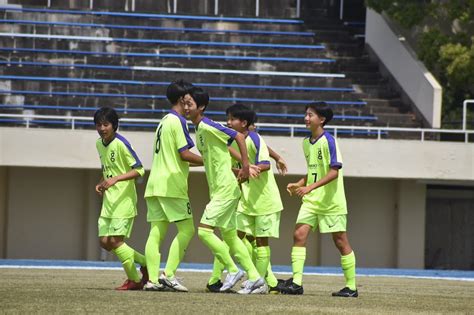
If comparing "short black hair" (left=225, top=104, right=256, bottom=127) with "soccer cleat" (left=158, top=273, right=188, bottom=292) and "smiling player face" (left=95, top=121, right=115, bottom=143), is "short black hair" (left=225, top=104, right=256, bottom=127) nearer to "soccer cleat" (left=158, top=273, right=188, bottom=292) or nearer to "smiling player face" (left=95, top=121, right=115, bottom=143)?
"smiling player face" (left=95, top=121, right=115, bottom=143)

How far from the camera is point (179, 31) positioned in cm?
2966

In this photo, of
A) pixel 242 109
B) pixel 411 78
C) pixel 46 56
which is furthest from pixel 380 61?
pixel 242 109

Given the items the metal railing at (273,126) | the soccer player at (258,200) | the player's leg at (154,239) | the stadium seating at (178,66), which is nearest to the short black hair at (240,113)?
the soccer player at (258,200)

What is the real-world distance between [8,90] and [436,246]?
32.1 ft

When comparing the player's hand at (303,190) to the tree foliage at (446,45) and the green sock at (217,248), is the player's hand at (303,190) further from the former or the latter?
the tree foliage at (446,45)

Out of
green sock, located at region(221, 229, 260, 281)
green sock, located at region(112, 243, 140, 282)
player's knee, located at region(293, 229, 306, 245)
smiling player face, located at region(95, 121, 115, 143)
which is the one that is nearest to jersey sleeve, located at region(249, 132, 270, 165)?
player's knee, located at region(293, 229, 306, 245)

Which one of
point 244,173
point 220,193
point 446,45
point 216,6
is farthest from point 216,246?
point 216,6

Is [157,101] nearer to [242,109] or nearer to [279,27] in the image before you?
[279,27]

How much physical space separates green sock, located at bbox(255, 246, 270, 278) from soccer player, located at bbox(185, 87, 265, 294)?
0.67 m

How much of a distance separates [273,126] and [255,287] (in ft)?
45.7

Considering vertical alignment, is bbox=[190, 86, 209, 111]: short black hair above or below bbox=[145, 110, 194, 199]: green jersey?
above

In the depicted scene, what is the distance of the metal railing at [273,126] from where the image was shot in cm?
2447

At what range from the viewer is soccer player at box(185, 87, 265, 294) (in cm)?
1129

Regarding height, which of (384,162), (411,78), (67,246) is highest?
(411,78)
